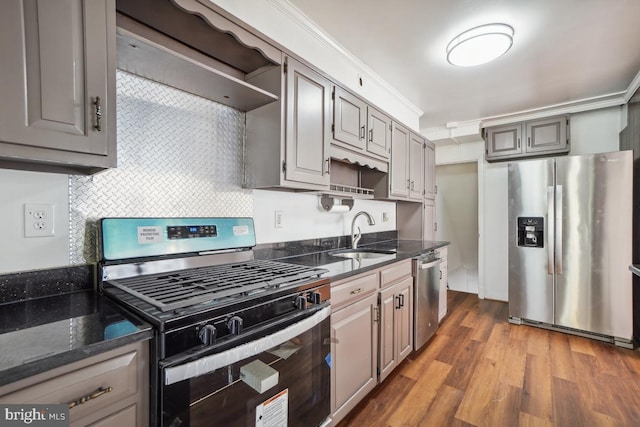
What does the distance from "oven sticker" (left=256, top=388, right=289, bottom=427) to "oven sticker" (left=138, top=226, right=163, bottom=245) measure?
2.73 feet

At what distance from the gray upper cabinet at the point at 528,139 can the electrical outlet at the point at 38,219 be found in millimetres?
4275

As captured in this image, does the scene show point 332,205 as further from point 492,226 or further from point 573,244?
point 492,226

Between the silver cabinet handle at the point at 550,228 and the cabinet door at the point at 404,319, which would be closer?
the cabinet door at the point at 404,319

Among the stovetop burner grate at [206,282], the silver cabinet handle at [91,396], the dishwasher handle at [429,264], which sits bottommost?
the dishwasher handle at [429,264]

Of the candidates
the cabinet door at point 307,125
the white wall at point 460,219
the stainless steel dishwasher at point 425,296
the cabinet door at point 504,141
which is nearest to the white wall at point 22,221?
the cabinet door at point 307,125

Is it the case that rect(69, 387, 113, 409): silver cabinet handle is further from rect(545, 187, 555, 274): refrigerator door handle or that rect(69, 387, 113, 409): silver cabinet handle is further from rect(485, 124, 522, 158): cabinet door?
rect(485, 124, 522, 158): cabinet door

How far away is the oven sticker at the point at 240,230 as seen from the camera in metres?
1.63

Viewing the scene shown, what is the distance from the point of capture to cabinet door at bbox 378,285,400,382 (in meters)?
1.88

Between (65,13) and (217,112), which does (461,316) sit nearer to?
(217,112)

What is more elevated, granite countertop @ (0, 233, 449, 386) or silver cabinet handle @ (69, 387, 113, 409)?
granite countertop @ (0, 233, 449, 386)

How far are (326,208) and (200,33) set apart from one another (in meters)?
1.40

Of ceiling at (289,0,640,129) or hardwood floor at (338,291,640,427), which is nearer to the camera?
hardwood floor at (338,291,640,427)

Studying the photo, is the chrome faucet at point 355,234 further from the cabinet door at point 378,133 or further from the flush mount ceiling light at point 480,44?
the flush mount ceiling light at point 480,44

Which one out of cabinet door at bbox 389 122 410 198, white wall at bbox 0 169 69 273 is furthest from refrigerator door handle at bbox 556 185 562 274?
white wall at bbox 0 169 69 273
